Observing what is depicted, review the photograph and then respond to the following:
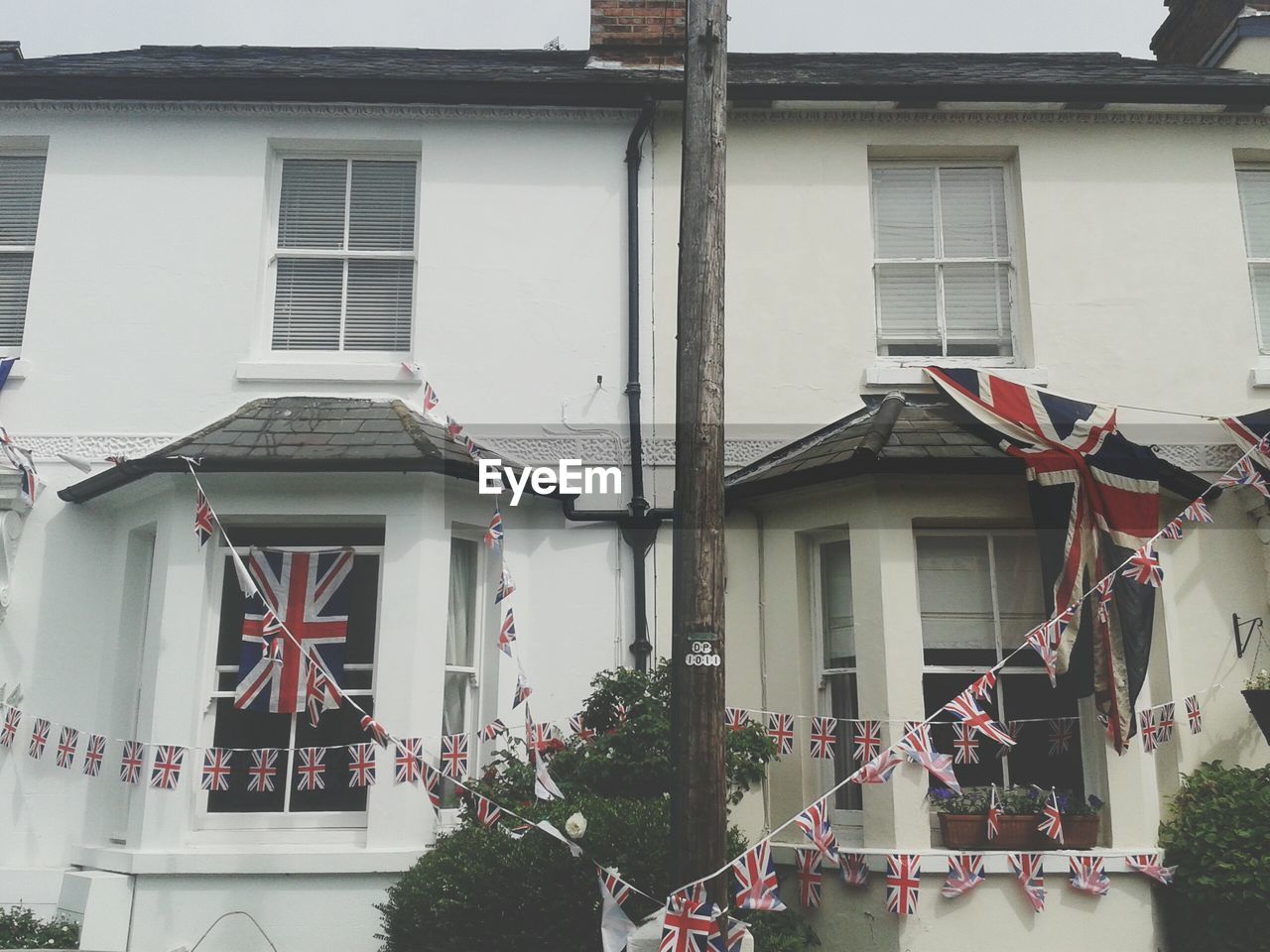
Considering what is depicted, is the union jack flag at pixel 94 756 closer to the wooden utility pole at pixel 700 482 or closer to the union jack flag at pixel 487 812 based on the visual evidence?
the union jack flag at pixel 487 812

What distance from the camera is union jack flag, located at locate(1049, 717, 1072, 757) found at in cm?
769

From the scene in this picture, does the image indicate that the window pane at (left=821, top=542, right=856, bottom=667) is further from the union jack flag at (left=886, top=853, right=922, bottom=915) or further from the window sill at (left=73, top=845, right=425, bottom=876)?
the window sill at (left=73, top=845, right=425, bottom=876)

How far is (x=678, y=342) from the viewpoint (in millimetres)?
5918

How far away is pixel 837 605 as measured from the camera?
8133 mm

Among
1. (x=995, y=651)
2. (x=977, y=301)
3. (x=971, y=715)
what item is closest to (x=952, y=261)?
(x=977, y=301)

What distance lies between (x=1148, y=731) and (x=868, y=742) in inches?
70.8

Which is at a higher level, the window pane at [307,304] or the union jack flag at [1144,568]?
the window pane at [307,304]

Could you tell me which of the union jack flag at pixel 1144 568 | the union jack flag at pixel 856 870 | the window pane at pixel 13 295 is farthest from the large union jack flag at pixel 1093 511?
the window pane at pixel 13 295

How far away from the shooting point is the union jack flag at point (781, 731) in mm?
7707

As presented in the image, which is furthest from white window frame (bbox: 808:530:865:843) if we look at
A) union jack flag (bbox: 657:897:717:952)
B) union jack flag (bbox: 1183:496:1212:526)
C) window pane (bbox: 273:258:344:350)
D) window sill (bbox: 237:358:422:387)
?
window pane (bbox: 273:258:344:350)

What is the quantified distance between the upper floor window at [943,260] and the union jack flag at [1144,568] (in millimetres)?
2319

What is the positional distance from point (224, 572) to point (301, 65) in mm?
4486

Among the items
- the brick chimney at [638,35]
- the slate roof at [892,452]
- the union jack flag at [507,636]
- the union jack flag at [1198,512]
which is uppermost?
the brick chimney at [638,35]

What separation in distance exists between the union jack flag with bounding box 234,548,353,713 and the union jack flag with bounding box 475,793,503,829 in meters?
1.32
